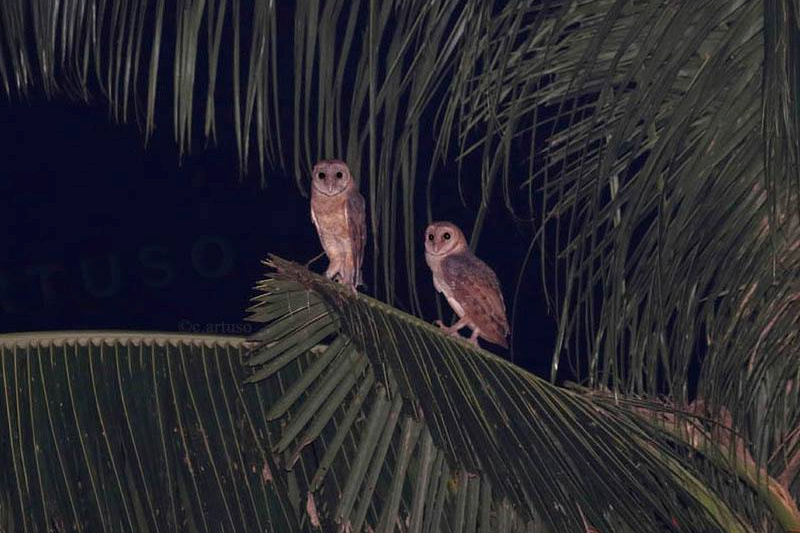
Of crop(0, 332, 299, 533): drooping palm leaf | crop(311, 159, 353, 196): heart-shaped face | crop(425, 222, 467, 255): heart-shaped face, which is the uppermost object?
crop(311, 159, 353, 196): heart-shaped face

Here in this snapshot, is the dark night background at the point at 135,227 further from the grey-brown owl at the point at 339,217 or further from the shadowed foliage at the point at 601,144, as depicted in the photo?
the shadowed foliage at the point at 601,144

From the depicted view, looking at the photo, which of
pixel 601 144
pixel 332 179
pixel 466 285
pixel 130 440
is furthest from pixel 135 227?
pixel 601 144

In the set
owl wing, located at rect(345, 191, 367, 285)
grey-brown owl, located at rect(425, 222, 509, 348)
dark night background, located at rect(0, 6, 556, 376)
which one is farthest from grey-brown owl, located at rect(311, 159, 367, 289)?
dark night background, located at rect(0, 6, 556, 376)

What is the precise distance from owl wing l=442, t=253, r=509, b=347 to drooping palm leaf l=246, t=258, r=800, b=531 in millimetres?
828

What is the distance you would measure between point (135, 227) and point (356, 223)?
175cm

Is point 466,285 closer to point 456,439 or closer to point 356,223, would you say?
point 356,223

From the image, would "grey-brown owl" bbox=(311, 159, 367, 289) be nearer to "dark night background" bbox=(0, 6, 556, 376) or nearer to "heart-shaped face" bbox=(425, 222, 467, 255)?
"heart-shaped face" bbox=(425, 222, 467, 255)

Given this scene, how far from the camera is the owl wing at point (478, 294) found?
2539 mm

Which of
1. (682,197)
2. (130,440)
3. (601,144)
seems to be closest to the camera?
(601,144)

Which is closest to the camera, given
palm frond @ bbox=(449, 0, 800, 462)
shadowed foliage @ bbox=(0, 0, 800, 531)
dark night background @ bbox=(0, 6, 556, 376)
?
shadowed foliage @ bbox=(0, 0, 800, 531)

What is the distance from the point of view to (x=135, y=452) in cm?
171

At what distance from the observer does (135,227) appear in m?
4.06

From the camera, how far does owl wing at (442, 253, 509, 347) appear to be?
2539 millimetres

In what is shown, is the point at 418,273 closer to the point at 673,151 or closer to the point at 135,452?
the point at 135,452
